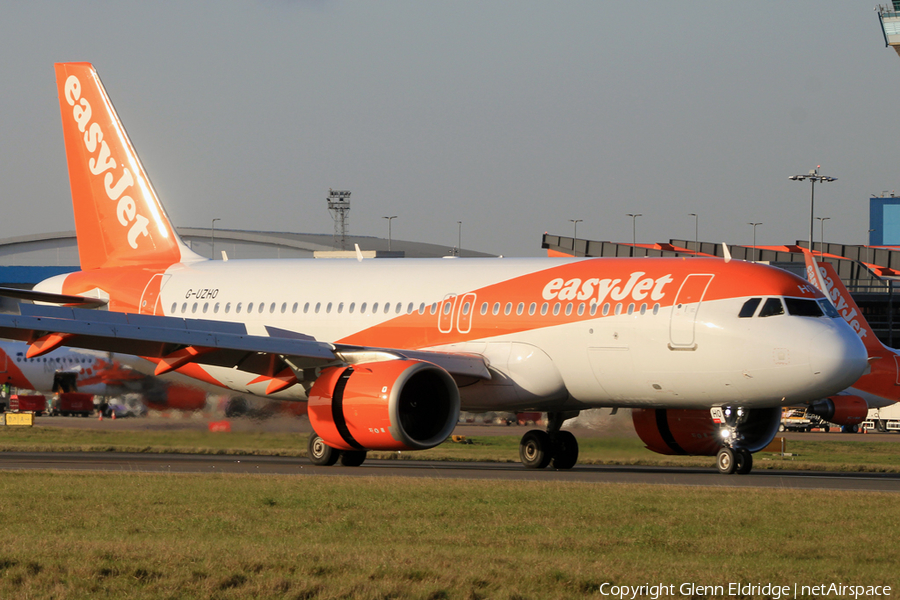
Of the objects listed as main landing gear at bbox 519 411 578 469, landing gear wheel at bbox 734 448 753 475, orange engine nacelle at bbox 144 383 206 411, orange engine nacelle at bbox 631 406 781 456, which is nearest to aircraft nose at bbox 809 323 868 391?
landing gear wheel at bbox 734 448 753 475

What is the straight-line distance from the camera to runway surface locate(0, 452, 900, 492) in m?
20.9

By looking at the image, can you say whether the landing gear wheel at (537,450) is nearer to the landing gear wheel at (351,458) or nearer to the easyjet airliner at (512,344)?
the easyjet airliner at (512,344)

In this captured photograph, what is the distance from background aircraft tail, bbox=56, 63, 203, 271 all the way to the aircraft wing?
23.3 ft

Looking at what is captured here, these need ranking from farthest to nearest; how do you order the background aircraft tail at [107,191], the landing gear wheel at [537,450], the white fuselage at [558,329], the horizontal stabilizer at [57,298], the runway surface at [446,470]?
the background aircraft tail at [107,191], the horizontal stabilizer at [57,298], the landing gear wheel at [537,450], the white fuselage at [558,329], the runway surface at [446,470]

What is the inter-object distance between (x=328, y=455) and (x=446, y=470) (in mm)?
2523

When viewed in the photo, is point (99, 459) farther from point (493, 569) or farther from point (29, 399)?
point (29, 399)

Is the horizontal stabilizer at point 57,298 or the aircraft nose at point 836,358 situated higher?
the horizontal stabilizer at point 57,298

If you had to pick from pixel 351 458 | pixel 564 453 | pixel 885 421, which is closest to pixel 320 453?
pixel 351 458

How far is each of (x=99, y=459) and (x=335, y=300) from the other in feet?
20.6

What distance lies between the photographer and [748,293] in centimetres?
2148

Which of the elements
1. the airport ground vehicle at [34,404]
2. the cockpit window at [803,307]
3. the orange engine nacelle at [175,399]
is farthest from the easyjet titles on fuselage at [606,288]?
the airport ground vehicle at [34,404]

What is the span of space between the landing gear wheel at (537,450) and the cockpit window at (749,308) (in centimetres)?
571

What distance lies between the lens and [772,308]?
2123cm

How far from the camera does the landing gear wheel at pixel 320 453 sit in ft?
79.9
